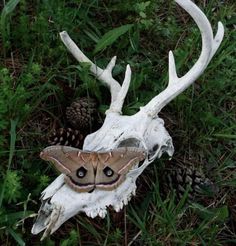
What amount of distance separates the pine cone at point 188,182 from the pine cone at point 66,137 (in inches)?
22.7

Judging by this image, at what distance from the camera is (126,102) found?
367 cm

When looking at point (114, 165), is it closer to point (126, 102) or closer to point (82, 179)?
point (82, 179)

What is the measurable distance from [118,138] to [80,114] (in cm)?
48

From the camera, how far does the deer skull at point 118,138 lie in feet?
9.44

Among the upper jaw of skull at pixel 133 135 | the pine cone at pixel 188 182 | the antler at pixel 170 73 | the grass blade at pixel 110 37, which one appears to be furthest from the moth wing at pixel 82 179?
the grass blade at pixel 110 37

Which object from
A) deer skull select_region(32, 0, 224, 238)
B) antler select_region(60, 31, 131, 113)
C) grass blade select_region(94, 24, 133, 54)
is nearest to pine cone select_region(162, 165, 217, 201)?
Result: deer skull select_region(32, 0, 224, 238)

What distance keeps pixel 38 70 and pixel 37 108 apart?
25 centimetres

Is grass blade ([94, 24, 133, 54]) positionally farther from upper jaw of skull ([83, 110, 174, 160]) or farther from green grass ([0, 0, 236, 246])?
upper jaw of skull ([83, 110, 174, 160])

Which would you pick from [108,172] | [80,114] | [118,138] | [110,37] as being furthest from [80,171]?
[110,37]

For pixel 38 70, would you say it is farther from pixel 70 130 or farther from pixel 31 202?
pixel 31 202

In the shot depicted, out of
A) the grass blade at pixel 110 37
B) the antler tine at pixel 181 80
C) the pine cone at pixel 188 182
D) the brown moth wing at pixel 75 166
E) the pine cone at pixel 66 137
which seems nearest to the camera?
the brown moth wing at pixel 75 166

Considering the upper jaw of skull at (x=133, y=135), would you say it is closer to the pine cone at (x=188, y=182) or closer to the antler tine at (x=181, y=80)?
the antler tine at (x=181, y=80)

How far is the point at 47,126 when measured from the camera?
11.6ft

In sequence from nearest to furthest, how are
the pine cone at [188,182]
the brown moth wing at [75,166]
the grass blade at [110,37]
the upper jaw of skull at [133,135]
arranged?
the brown moth wing at [75,166] < the upper jaw of skull at [133,135] < the pine cone at [188,182] < the grass blade at [110,37]
